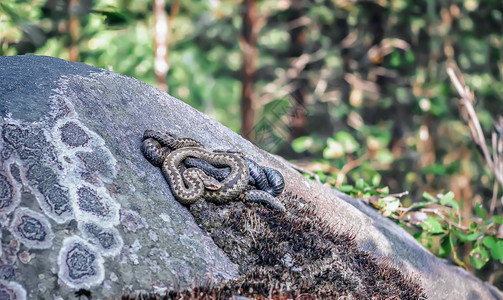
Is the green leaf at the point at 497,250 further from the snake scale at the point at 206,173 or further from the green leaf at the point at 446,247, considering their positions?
the snake scale at the point at 206,173

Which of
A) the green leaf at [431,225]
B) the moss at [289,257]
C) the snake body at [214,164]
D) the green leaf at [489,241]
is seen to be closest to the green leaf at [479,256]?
the green leaf at [489,241]

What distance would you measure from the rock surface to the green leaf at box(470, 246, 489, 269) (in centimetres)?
284

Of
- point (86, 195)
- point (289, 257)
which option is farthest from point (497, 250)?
point (86, 195)

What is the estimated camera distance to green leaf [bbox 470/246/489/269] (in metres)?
7.71

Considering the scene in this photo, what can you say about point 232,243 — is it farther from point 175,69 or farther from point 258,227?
point 175,69

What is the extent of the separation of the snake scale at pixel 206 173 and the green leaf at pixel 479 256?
3.97 metres

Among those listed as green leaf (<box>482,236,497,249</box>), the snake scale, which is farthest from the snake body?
green leaf (<box>482,236,497,249</box>)

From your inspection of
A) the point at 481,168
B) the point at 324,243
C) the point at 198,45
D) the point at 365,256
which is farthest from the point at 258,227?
the point at 198,45

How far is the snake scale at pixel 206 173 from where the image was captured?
505cm

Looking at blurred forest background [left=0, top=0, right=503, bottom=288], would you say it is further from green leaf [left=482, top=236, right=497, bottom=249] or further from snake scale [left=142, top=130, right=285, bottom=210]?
snake scale [left=142, top=130, right=285, bottom=210]

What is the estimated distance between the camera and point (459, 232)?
25.3 feet

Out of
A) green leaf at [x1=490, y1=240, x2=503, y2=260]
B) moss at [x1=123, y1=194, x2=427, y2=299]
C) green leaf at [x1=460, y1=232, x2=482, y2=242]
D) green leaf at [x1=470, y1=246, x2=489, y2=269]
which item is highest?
moss at [x1=123, y1=194, x2=427, y2=299]

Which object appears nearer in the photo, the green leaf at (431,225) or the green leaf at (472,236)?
the green leaf at (472,236)

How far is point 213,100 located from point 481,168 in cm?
1214
